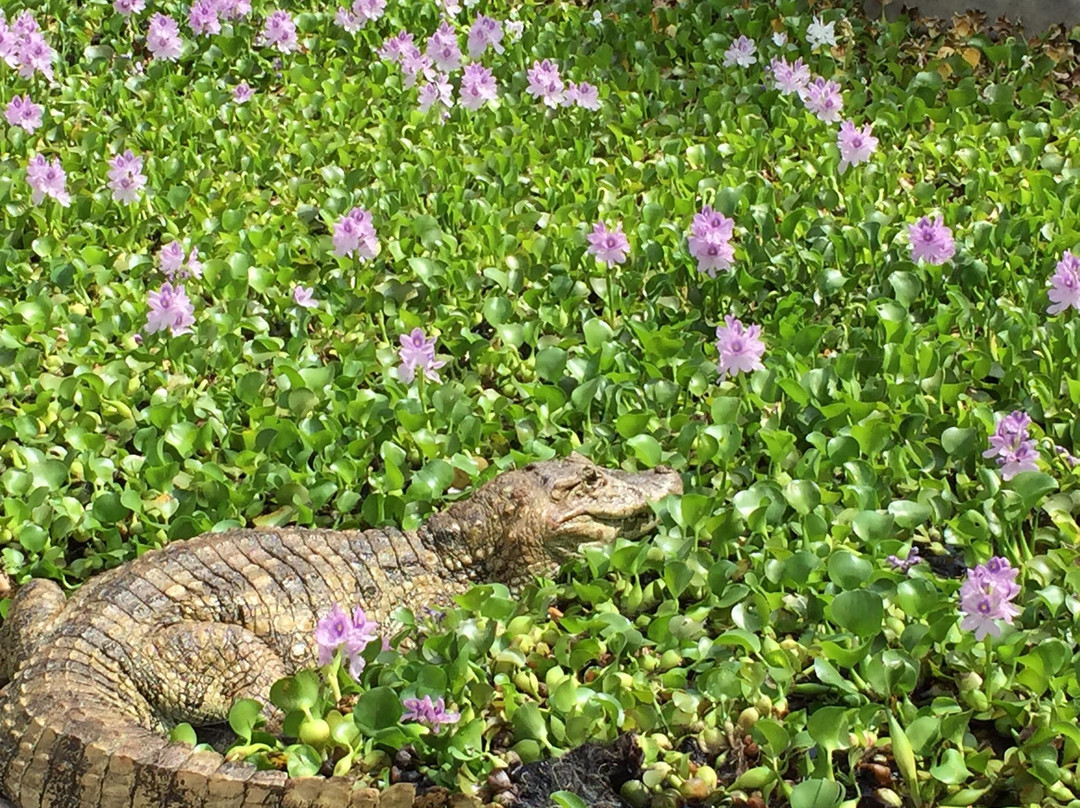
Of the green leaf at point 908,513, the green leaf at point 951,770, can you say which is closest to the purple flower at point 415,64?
the green leaf at point 908,513

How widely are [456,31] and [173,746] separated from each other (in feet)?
17.4

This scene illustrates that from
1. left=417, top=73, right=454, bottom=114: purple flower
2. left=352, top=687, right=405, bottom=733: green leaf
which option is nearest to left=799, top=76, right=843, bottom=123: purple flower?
left=417, top=73, right=454, bottom=114: purple flower

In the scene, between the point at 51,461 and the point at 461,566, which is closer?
the point at 461,566

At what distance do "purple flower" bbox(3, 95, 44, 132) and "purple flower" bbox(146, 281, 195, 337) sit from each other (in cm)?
203

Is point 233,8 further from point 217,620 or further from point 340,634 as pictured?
point 340,634

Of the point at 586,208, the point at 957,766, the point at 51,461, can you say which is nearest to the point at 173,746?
the point at 51,461

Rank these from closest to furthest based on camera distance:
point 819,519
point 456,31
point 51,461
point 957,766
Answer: point 957,766, point 819,519, point 51,461, point 456,31

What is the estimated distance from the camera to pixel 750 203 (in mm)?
5828

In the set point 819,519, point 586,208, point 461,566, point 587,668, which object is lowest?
point 587,668

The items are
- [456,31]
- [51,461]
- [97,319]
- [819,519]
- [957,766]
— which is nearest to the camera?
[957,766]

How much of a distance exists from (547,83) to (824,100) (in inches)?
52.0

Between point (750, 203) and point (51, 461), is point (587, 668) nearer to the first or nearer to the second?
point (51, 461)

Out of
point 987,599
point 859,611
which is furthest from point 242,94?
point 987,599

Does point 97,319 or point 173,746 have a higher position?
point 97,319
